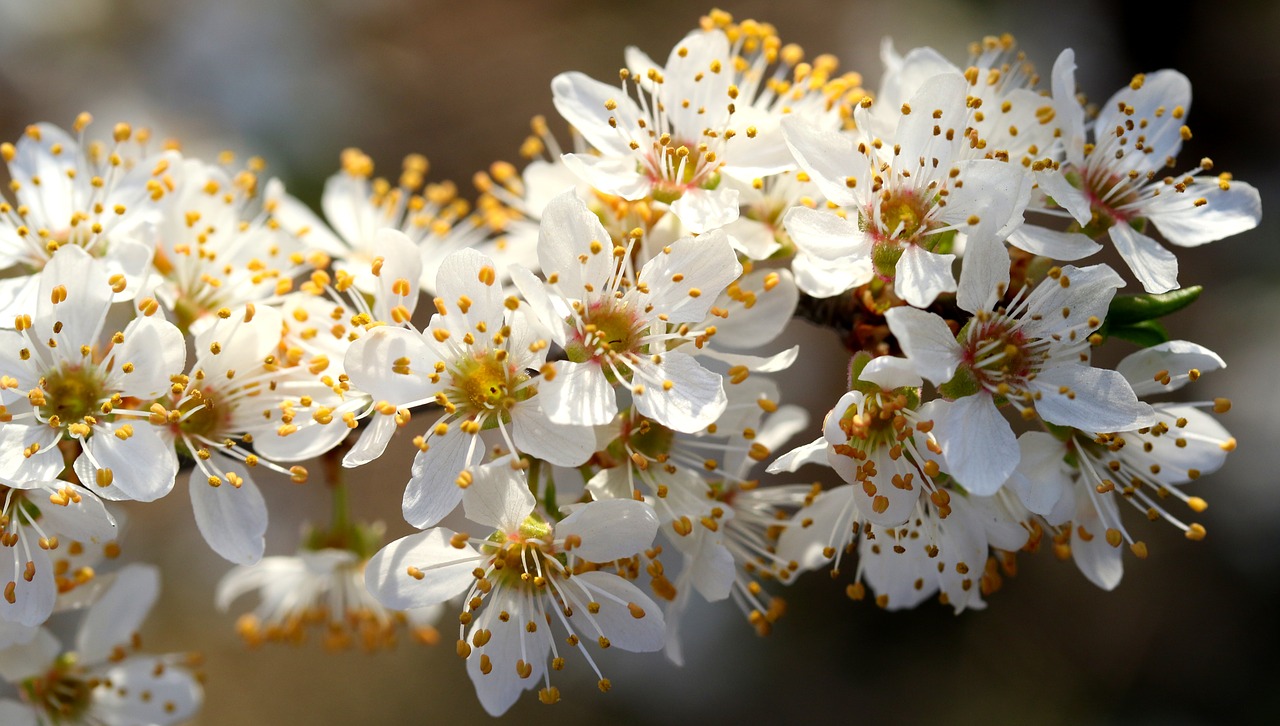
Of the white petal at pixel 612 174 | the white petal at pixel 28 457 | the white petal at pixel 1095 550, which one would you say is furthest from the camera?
the white petal at pixel 1095 550

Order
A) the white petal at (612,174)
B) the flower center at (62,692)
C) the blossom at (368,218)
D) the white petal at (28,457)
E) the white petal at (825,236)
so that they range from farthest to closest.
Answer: the blossom at (368,218) < the flower center at (62,692) < the white petal at (612,174) < the white petal at (825,236) < the white petal at (28,457)

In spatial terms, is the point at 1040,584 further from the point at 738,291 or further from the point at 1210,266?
the point at 738,291

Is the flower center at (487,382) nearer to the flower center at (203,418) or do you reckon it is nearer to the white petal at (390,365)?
the white petal at (390,365)

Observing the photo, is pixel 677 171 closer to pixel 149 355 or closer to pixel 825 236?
pixel 825 236

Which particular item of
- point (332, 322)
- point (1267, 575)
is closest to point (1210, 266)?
point (1267, 575)

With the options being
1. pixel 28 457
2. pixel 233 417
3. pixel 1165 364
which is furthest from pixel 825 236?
pixel 28 457

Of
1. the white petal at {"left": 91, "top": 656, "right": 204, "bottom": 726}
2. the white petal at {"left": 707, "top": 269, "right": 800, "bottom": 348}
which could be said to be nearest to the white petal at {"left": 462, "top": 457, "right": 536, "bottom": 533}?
the white petal at {"left": 707, "top": 269, "right": 800, "bottom": 348}

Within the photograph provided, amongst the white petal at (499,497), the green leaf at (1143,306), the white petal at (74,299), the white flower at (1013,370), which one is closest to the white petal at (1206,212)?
the green leaf at (1143,306)
